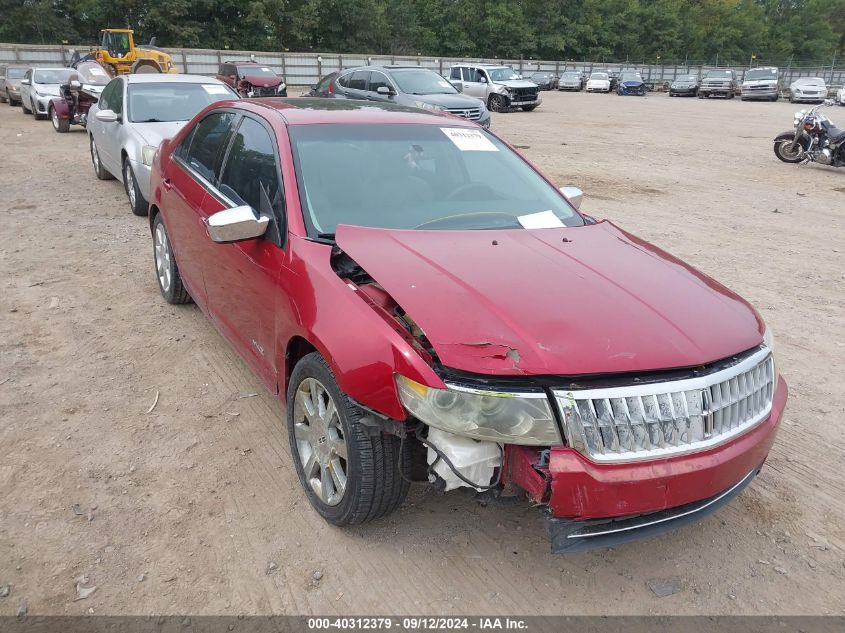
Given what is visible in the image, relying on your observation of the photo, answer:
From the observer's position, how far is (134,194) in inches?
303

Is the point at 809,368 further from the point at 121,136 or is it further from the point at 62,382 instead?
the point at 121,136

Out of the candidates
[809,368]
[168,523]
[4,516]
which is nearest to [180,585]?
[168,523]

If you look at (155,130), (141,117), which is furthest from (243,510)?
(141,117)

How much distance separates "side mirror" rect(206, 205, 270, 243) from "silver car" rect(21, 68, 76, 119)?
18432mm

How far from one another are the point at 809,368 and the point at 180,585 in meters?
3.98

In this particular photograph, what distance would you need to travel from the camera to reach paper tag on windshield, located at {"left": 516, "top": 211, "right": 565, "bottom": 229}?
3.30 metres

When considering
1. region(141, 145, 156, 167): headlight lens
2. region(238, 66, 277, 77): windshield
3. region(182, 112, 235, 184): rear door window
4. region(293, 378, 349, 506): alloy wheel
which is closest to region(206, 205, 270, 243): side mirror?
region(293, 378, 349, 506): alloy wheel

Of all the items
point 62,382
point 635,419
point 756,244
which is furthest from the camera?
point 756,244

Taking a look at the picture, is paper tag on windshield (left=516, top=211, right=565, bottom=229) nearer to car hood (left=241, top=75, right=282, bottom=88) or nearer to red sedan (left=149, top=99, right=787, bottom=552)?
red sedan (left=149, top=99, right=787, bottom=552)

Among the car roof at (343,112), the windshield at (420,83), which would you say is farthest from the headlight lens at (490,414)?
the windshield at (420,83)

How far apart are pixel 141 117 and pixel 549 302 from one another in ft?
23.6

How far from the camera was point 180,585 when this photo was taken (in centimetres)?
248

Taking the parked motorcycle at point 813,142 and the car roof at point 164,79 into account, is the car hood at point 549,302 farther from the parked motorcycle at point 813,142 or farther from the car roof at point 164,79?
the parked motorcycle at point 813,142

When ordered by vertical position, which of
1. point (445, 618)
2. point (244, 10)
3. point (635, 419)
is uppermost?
point (244, 10)
